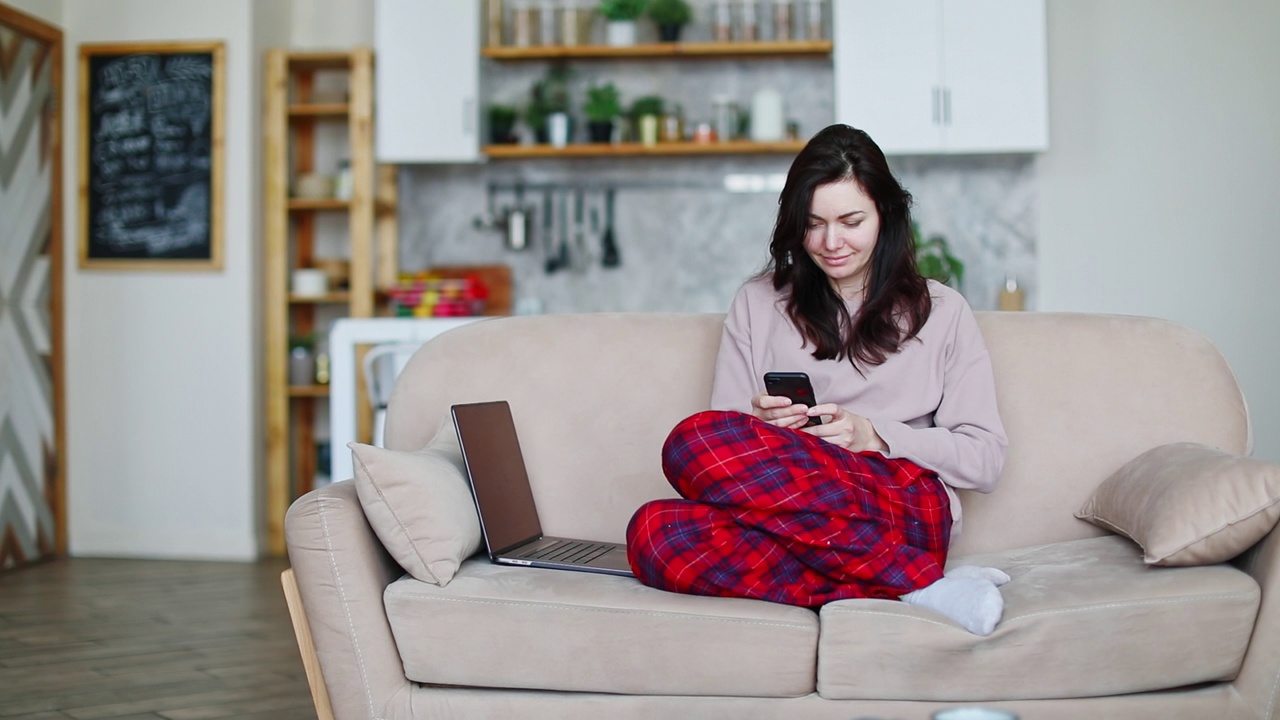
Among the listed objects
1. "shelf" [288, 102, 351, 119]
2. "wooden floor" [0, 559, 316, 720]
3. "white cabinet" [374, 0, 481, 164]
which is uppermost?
"white cabinet" [374, 0, 481, 164]

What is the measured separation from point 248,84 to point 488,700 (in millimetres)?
3385

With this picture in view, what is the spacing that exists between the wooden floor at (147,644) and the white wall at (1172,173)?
313cm

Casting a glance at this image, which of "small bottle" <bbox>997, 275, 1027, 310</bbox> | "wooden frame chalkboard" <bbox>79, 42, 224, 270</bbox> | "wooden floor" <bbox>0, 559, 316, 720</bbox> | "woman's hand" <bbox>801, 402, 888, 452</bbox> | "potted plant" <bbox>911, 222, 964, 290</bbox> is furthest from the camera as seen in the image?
"wooden frame chalkboard" <bbox>79, 42, 224, 270</bbox>

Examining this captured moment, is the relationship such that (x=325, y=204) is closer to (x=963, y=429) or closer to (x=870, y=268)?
(x=870, y=268)

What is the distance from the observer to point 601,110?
4582 mm

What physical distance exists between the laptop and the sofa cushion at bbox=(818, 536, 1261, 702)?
1.39 feet

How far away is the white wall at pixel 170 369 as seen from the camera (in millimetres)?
4570

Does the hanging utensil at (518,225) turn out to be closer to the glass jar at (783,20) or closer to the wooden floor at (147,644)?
the glass jar at (783,20)

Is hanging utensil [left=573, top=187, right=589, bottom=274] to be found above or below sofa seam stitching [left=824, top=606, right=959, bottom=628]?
above

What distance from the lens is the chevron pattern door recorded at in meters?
4.28

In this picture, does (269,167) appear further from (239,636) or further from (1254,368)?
(1254,368)

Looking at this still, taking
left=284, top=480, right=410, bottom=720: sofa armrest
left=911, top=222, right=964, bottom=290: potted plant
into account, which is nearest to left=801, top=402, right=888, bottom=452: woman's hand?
left=284, top=480, right=410, bottom=720: sofa armrest

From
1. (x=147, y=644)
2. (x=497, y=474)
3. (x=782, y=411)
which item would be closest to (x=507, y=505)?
(x=497, y=474)

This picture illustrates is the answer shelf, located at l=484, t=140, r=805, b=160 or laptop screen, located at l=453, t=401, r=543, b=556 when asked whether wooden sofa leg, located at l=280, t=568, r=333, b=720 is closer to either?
laptop screen, located at l=453, t=401, r=543, b=556
